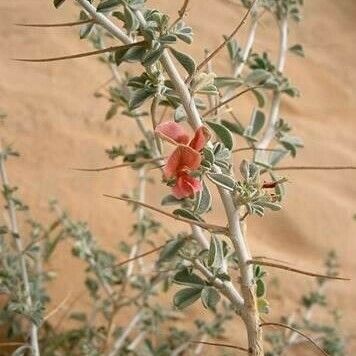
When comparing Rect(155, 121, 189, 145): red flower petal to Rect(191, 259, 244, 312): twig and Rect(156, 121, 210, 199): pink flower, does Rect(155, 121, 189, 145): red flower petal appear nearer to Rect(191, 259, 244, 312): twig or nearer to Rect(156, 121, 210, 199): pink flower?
Rect(156, 121, 210, 199): pink flower

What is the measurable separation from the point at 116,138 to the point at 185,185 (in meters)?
1.46

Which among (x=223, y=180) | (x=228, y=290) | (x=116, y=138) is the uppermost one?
(x=223, y=180)

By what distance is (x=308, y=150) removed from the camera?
2.21m

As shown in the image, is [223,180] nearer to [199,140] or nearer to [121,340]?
[199,140]

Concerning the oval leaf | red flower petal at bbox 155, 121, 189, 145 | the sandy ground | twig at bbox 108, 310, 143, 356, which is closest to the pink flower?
red flower petal at bbox 155, 121, 189, 145

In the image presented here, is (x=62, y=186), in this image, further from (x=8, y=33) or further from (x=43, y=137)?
(x=8, y=33)

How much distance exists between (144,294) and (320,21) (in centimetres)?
178

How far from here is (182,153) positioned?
606 millimetres

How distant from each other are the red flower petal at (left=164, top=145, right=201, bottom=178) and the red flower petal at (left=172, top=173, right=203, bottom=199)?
1 centimetres

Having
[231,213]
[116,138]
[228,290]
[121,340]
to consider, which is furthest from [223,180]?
[116,138]

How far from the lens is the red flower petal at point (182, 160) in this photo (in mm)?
602

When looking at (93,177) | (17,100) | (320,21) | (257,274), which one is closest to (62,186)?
(93,177)

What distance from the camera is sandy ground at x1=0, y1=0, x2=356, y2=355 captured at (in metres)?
1.83

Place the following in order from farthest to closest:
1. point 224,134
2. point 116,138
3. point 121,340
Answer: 1. point 116,138
2. point 121,340
3. point 224,134
